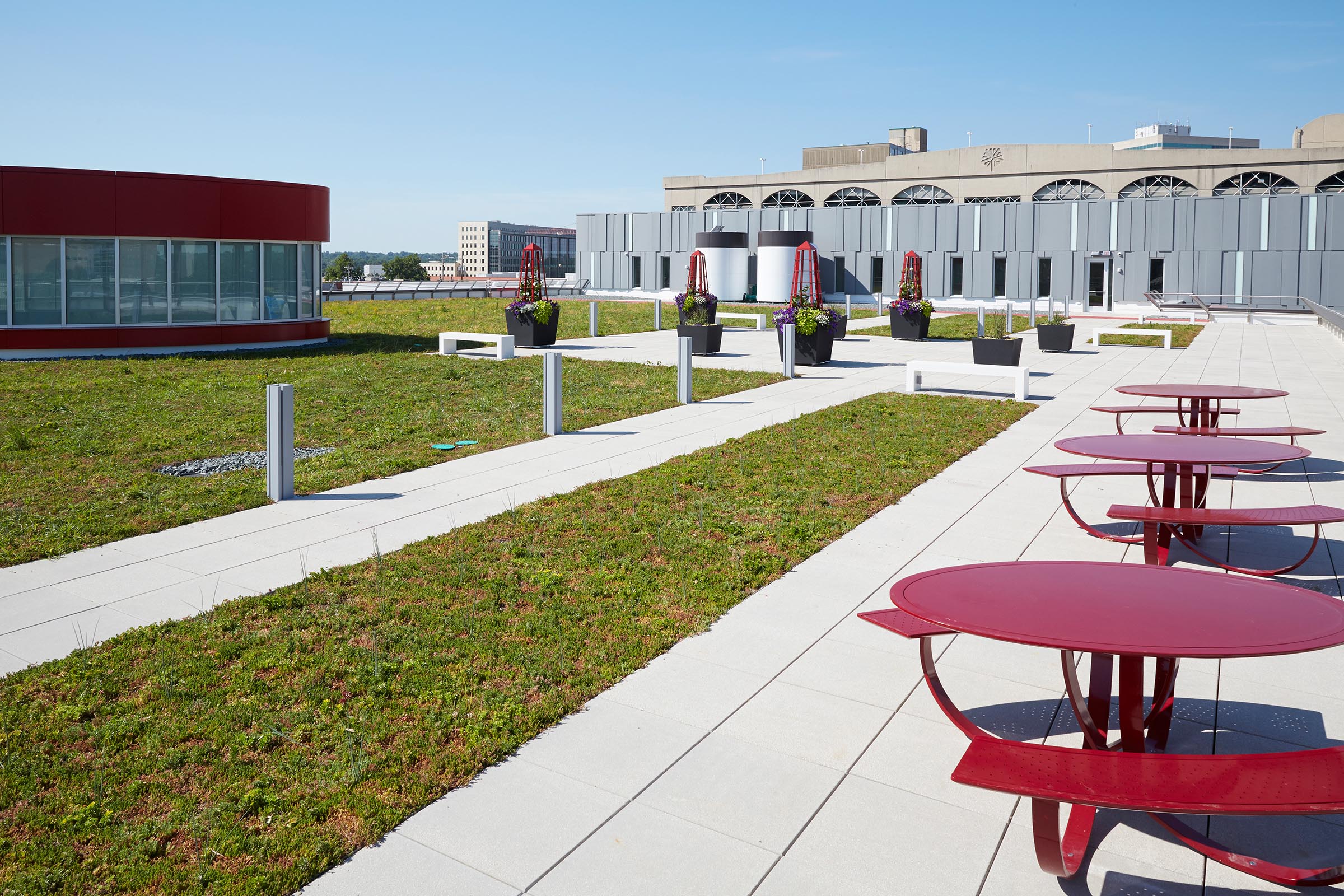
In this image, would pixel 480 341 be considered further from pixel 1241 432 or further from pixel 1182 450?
pixel 1182 450

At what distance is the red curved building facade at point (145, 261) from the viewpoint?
70.6 ft

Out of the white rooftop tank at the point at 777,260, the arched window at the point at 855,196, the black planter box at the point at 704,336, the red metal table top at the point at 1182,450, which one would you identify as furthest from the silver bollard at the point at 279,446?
the arched window at the point at 855,196

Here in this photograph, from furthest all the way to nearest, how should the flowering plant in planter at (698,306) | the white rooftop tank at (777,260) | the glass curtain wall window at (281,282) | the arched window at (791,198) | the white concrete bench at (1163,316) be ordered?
the arched window at (791,198)
the white rooftop tank at (777,260)
the white concrete bench at (1163,316)
the glass curtain wall window at (281,282)
the flowering plant in planter at (698,306)

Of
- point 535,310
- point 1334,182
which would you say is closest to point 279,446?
point 535,310

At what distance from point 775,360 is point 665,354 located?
93.3 inches

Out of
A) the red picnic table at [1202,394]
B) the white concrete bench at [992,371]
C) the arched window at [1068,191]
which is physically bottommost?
the red picnic table at [1202,394]

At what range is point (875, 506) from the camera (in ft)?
30.6

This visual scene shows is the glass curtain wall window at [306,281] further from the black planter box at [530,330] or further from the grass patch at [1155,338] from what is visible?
the grass patch at [1155,338]

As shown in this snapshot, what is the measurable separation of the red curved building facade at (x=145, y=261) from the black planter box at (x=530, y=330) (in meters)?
4.97

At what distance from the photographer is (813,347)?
21453 millimetres

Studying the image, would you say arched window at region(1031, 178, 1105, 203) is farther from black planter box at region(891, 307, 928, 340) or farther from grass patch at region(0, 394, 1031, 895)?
grass patch at region(0, 394, 1031, 895)

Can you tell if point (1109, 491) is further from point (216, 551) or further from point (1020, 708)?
point (216, 551)

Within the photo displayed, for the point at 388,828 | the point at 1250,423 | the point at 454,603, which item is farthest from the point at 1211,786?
the point at 1250,423

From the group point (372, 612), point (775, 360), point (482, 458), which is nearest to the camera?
point (372, 612)
